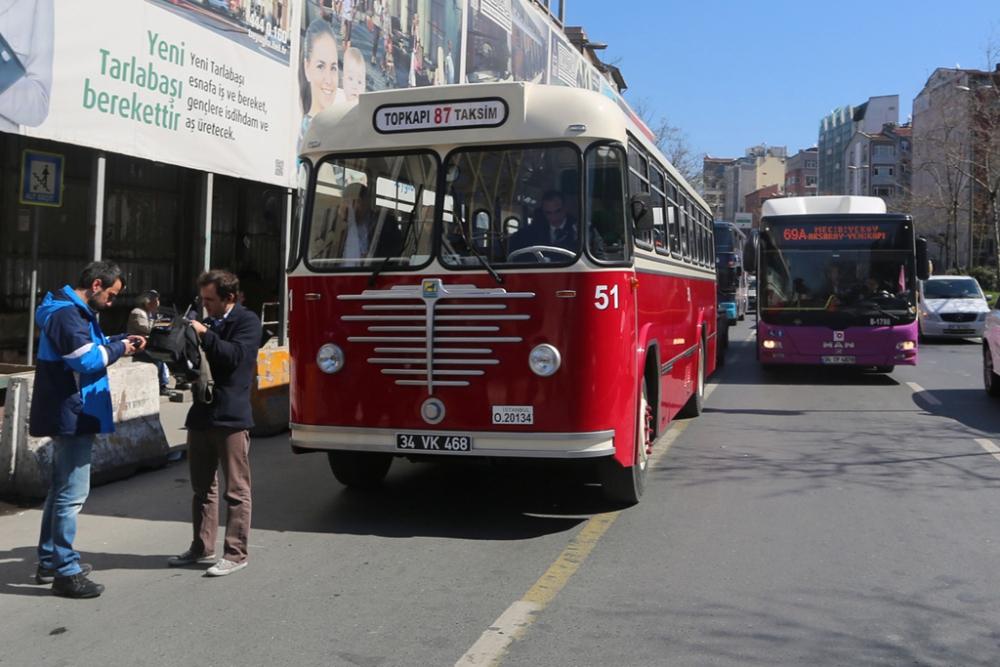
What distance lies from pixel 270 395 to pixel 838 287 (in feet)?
32.1

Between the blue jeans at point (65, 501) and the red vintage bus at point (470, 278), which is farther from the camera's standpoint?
the red vintage bus at point (470, 278)

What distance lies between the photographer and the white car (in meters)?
26.1

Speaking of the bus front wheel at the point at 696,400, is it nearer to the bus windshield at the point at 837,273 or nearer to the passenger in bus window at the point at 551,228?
the bus windshield at the point at 837,273

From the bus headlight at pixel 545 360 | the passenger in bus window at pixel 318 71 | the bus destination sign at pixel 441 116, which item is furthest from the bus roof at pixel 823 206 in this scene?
the bus headlight at pixel 545 360

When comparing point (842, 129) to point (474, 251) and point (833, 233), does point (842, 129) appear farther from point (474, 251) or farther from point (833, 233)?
point (474, 251)

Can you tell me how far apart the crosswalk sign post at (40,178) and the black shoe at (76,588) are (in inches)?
260

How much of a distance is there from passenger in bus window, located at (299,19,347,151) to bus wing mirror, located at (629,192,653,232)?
396 inches

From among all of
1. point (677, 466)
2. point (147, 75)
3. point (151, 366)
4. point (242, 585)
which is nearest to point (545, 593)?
point (242, 585)

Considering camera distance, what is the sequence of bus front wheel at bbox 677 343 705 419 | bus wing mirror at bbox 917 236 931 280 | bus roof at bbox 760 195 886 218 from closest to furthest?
bus front wheel at bbox 677 343 705 419 → bus wing mirror at bbox 917 236 931 280 → bus roof at bbox 760 195 886 218

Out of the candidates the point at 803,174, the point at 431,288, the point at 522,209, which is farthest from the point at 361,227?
the point at 803,174

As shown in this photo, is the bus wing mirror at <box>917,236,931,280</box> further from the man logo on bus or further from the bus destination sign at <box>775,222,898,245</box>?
the man logo on bus

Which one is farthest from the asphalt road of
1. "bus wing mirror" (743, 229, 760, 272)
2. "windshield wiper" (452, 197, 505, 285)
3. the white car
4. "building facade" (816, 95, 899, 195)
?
"building facade" (816, 95, 899, 195)

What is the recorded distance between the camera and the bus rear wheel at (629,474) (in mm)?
7078

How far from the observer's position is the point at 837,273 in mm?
16250
